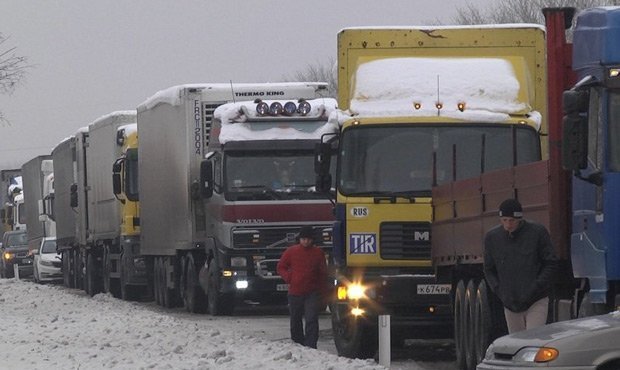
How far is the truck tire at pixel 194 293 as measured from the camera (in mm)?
32344

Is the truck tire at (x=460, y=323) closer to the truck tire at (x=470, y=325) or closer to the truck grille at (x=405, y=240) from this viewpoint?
the truck tire at (x=470, y=325)

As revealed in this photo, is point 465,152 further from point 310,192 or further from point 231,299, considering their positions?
point 231,299

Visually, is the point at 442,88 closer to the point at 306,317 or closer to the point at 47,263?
the point at 306,317

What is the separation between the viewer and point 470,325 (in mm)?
17188

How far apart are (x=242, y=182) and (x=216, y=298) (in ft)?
8.40

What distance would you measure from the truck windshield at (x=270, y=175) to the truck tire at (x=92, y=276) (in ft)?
53.4

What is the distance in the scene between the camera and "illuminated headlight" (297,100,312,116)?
94.8ft

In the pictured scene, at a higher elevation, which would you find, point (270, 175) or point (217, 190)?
point (270, 175)

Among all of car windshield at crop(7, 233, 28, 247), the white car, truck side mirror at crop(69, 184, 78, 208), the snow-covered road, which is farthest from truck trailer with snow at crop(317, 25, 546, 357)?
car windshield at crop(7, 233, 28, 247)

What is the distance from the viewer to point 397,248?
1984cm

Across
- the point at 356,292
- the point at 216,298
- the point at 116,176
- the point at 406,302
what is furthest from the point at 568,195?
the point at 116,176

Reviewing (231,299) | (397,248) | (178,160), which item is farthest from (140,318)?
(397,248)

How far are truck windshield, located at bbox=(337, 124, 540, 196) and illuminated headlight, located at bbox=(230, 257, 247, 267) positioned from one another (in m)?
9.86

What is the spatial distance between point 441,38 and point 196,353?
4833 mm
